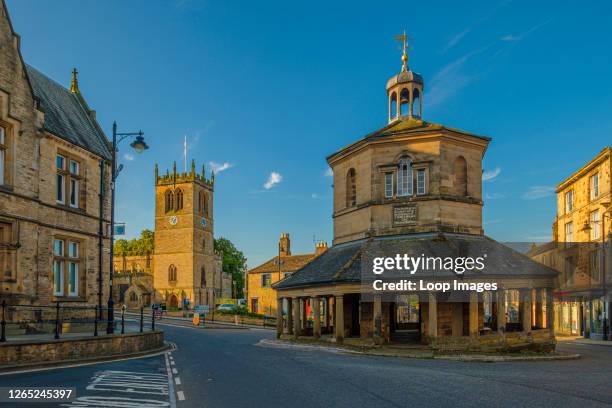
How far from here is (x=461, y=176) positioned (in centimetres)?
3048

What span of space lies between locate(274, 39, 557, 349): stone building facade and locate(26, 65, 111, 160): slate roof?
1177 cm

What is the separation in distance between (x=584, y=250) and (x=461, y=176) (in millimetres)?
19459

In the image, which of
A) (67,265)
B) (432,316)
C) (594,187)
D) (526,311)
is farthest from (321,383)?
(594,187)

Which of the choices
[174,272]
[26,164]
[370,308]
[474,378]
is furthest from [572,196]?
[174,272]

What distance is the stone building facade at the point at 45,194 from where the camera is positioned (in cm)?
2139

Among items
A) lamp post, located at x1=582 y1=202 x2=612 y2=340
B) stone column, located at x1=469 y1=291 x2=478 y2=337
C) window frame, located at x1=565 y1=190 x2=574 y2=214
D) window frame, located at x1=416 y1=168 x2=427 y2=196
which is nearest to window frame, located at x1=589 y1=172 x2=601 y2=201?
lamp post, located at x1=582 y1=202 x2=612 y2=340

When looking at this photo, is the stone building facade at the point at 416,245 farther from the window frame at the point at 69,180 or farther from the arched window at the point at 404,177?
the window frame at the point at 69,180

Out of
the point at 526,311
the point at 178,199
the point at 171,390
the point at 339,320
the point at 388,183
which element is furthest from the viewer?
the point at 178,199

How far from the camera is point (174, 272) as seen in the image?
9712 cm

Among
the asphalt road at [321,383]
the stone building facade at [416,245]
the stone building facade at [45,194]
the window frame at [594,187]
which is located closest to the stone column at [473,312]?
Result: the stone building facade at [416,245]

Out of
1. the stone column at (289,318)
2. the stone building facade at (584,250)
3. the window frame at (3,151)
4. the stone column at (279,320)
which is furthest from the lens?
the stone building facade at (584,250)

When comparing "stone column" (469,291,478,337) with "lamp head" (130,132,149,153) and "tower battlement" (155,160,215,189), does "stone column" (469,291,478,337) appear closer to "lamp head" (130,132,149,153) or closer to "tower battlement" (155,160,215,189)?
"lamp head" (130,132,149,153)

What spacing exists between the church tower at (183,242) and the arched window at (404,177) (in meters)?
69.3
